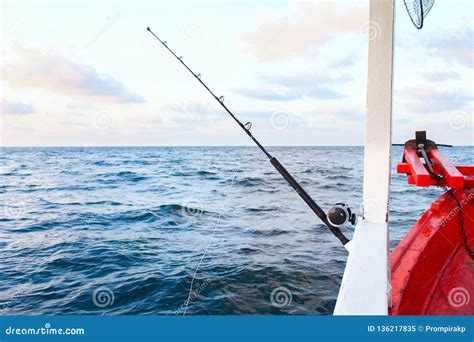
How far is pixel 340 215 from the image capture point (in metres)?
2.37

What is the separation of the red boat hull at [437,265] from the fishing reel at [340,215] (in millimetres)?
782

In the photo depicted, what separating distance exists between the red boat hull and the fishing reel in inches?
30.8

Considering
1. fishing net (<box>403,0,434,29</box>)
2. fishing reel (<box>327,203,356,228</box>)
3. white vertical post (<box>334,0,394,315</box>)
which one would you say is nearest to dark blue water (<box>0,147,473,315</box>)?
fishing reel (<box>327,203,356,228</box>)

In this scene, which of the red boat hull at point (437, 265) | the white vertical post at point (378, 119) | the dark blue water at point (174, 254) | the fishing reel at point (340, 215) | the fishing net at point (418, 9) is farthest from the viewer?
the dark blue water at point (174, 254)

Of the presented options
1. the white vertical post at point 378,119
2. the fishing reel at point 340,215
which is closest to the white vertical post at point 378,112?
the white vertical post at point 378,119

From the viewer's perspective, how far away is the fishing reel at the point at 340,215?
236 cm

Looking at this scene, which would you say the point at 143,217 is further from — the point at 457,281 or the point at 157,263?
the point at 457,281

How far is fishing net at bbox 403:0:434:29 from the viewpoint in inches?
102

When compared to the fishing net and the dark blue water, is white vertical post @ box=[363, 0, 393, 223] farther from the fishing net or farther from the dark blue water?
the dark blue water

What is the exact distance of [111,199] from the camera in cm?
1441

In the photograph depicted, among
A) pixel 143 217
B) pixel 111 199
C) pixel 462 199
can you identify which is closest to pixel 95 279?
pixel 143 217

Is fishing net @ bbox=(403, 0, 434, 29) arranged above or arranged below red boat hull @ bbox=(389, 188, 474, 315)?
above

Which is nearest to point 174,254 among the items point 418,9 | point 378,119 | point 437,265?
point 437,265

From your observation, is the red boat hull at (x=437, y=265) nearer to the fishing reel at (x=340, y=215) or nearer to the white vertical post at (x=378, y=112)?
the fishing reel at (x=340, y=215)
